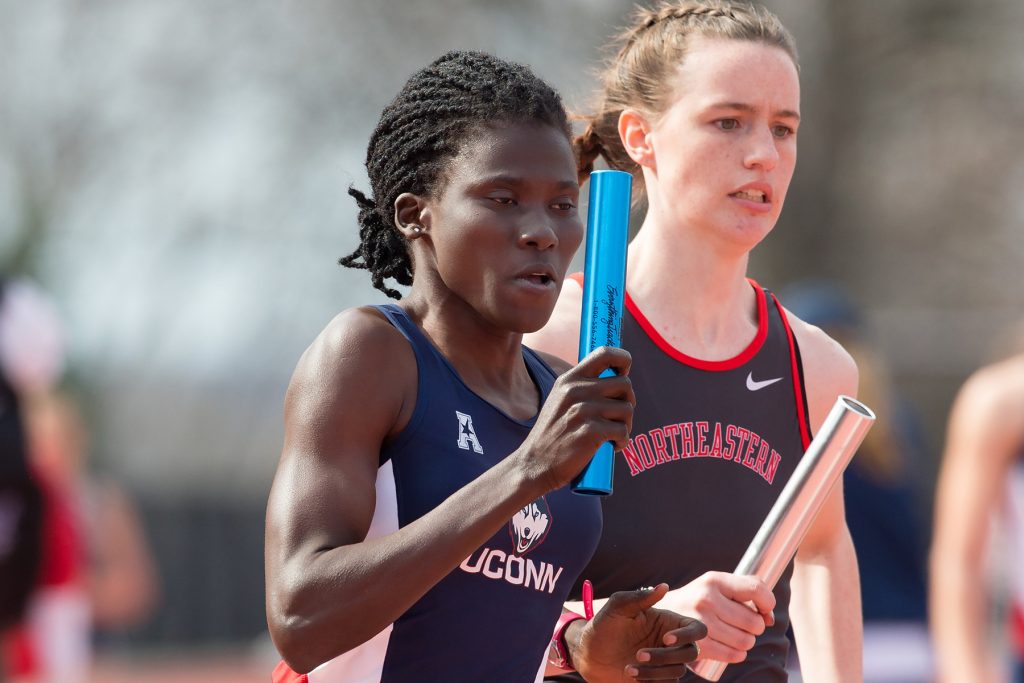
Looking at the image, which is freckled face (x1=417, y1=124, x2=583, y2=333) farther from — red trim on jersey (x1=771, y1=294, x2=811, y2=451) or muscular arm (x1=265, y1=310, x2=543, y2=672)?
red trim on jersey (x1=771, y1=294, x2=811, y2=451)

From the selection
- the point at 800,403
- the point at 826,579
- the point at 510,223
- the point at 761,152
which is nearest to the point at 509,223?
the point at 510,223

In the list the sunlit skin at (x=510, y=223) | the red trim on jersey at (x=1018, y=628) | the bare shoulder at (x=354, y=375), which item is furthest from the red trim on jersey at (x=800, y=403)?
the red trim on jersey at (x=1018, y=628)

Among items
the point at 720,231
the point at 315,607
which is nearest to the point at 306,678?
the point at 315,607

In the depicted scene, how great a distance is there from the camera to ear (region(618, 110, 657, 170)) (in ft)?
12.7

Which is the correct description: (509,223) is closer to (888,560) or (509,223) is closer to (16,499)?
(888,560)

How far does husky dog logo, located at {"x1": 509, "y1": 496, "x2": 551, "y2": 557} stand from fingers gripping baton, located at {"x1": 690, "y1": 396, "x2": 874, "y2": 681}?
22.9 inches

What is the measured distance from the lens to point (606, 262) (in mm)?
2453

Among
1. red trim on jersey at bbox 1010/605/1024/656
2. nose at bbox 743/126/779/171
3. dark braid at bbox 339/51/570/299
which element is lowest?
red trim on jersey at bbox 1010/605/1024/656

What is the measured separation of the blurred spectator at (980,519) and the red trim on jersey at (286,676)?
323 cm

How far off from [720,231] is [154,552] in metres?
14.0

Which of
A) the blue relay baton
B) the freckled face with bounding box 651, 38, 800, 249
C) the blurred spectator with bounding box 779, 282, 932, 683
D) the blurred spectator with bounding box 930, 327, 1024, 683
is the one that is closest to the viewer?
the blue relay baton

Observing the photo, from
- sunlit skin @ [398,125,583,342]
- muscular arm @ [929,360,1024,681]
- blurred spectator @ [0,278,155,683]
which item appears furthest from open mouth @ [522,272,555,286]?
blurred spectator @ [0,278,155,683]

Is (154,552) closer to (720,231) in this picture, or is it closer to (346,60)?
(346,60)

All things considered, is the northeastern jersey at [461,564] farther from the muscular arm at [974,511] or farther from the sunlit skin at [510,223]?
the muscular arm at [974,511]
